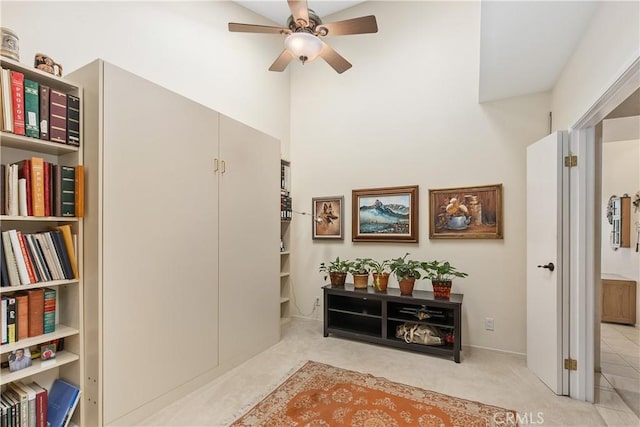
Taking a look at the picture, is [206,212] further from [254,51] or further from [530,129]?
[530,129]

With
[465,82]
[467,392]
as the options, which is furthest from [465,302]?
[465,82]

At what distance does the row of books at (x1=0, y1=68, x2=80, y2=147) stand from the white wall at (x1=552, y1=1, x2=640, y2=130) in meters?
2.95

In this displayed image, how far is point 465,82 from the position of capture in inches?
130

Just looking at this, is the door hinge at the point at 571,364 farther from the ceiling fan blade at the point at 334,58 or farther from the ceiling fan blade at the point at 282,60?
the ceiling fan blade at the point at 282,60

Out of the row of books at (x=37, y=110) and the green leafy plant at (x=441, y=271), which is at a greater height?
the row of books at (x=37, y=110)

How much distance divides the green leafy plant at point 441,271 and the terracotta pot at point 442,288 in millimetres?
42

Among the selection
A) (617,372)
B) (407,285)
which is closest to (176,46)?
(407,285)

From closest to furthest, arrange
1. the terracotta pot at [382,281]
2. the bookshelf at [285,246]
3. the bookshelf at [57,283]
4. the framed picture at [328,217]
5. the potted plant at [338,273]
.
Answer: the bookshelf at [57,283], the terracotta pot at [382,281], the potted plant at [338,273], the framed picture at [328,217], the bookshelf at [285,246]

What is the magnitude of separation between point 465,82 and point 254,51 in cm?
253

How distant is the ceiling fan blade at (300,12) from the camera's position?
2.10 meters

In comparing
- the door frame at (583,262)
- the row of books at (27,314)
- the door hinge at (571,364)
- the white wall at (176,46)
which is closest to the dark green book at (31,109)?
the white wall at (176,46)

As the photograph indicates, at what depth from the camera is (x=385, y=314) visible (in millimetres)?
3211

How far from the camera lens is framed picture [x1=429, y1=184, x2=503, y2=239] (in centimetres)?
315

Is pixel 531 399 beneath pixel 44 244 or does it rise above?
beneath
